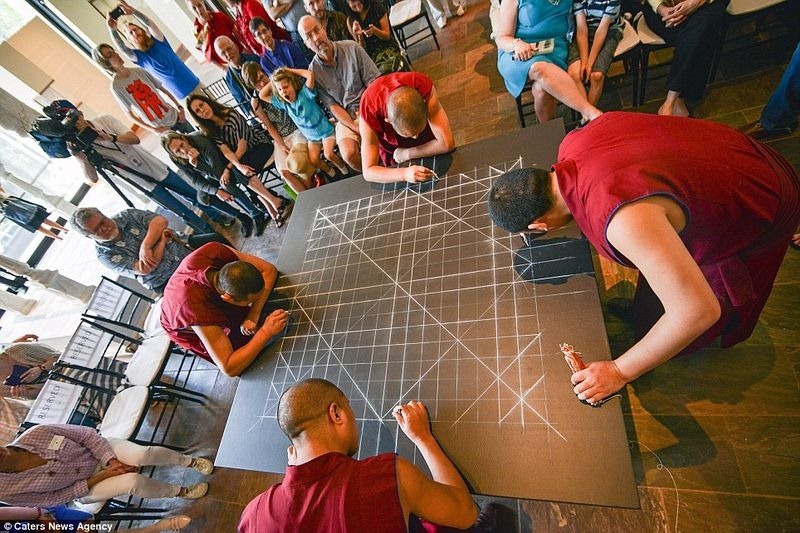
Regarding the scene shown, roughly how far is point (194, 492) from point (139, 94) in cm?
345

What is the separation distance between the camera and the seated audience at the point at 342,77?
2.57 metres

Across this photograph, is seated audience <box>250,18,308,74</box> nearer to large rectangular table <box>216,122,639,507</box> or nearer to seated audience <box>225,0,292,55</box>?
seated audience <box>225,0,292,55</box>

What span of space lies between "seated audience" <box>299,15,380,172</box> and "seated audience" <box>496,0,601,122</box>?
106cm

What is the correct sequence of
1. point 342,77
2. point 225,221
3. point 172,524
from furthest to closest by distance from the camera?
point 225,221
point 342,77
point 172,524

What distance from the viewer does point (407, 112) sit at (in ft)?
5.36

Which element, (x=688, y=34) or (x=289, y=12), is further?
(x=289, y=12)

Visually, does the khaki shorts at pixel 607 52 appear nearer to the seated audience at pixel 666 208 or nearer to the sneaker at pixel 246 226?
the seated audience at pixel 666 208

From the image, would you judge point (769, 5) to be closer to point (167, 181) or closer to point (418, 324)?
point (418, 324)

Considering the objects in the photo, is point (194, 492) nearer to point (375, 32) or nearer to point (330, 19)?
point (330, 19)

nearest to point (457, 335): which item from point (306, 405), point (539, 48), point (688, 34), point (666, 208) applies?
point (306, 405)

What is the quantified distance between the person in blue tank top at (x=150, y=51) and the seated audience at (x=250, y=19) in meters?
0.70

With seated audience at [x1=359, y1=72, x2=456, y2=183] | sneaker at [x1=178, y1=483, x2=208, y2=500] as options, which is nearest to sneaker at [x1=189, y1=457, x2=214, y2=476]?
sneaker at [x1=178, y1=483, x2=208, y2=500]

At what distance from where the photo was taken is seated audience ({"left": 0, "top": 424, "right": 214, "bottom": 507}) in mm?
1697

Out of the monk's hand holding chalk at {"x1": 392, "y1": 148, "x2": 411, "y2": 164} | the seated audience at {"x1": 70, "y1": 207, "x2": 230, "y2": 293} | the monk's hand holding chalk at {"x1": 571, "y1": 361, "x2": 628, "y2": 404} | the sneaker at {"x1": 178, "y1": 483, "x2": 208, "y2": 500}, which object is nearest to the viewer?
the monk's hand holding chalk at {"x1": 571, "y1": 361, "x2": 628, "y2": 404}
